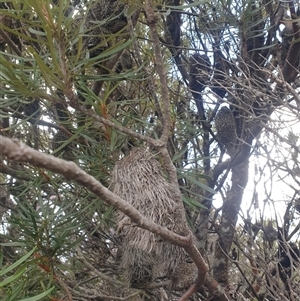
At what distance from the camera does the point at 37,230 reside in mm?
943

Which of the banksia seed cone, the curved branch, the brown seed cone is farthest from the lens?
the banksia seed cone

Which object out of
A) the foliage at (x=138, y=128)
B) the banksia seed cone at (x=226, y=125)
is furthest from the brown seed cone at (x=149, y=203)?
the banksia seed cone at (x=226, y=125)

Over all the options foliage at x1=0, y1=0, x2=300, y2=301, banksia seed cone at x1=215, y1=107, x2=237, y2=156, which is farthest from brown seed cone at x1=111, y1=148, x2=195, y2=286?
banksia seed cone at x1=215, y1=107, x2=237, y2=156

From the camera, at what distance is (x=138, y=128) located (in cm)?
111

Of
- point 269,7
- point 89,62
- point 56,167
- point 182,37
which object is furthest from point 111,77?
point 182,37

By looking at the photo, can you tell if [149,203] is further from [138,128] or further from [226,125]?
[226,125]

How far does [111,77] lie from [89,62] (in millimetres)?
72

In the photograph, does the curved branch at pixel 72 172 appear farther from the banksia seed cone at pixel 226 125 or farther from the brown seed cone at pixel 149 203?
the banksia seed cone at pixel 226 125

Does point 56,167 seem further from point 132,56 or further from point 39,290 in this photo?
point 132,56

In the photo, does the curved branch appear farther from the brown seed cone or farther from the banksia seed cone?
the banksia seed cone

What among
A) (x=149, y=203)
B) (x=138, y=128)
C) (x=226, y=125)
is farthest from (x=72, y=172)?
(x=226, y=125)

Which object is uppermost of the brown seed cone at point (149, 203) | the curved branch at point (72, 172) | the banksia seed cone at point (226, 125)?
the banksia seed cone at point (226, 125)

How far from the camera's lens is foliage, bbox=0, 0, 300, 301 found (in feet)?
2.39

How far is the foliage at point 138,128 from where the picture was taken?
73cm
